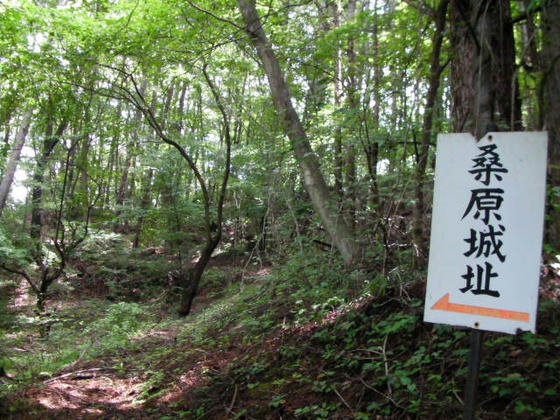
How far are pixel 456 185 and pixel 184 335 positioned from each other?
591 centimetres

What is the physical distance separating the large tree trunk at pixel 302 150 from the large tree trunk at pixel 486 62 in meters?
2.53

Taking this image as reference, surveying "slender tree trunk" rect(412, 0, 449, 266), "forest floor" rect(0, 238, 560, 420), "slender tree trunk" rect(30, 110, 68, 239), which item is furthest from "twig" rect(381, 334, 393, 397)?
"slender tree trunk" rect(30, 110, 68, 239)

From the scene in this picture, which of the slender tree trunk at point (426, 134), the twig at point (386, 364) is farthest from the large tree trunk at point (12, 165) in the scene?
the twig at point (386, 364)

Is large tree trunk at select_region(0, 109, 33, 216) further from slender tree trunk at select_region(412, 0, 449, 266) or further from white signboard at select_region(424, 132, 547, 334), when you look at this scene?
white signboard at select_region(424, 132, 547, 334)

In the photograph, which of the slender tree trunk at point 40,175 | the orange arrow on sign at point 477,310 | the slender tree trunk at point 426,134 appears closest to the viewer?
the orange arrow on sign at point 477,310

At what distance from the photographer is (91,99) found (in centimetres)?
922

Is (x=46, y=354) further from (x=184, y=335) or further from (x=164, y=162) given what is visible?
(x=164, y=162)

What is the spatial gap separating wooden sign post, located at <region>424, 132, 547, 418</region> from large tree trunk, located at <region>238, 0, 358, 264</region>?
10.4 ft

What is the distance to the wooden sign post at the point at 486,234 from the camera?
1846mm

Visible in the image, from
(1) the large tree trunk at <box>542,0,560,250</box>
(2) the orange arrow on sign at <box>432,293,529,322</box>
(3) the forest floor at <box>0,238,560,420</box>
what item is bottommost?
(3) the forest floor at <box>0,238,560,420</box>

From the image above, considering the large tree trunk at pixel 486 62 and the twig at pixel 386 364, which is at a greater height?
the large tree trunk at pixel 486 62

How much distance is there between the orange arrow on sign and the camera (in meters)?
1.82

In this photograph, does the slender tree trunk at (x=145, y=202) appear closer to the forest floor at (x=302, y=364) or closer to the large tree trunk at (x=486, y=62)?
the forest floor at (x=302, y=364)

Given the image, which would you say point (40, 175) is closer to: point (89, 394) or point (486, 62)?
point (89, 394)
